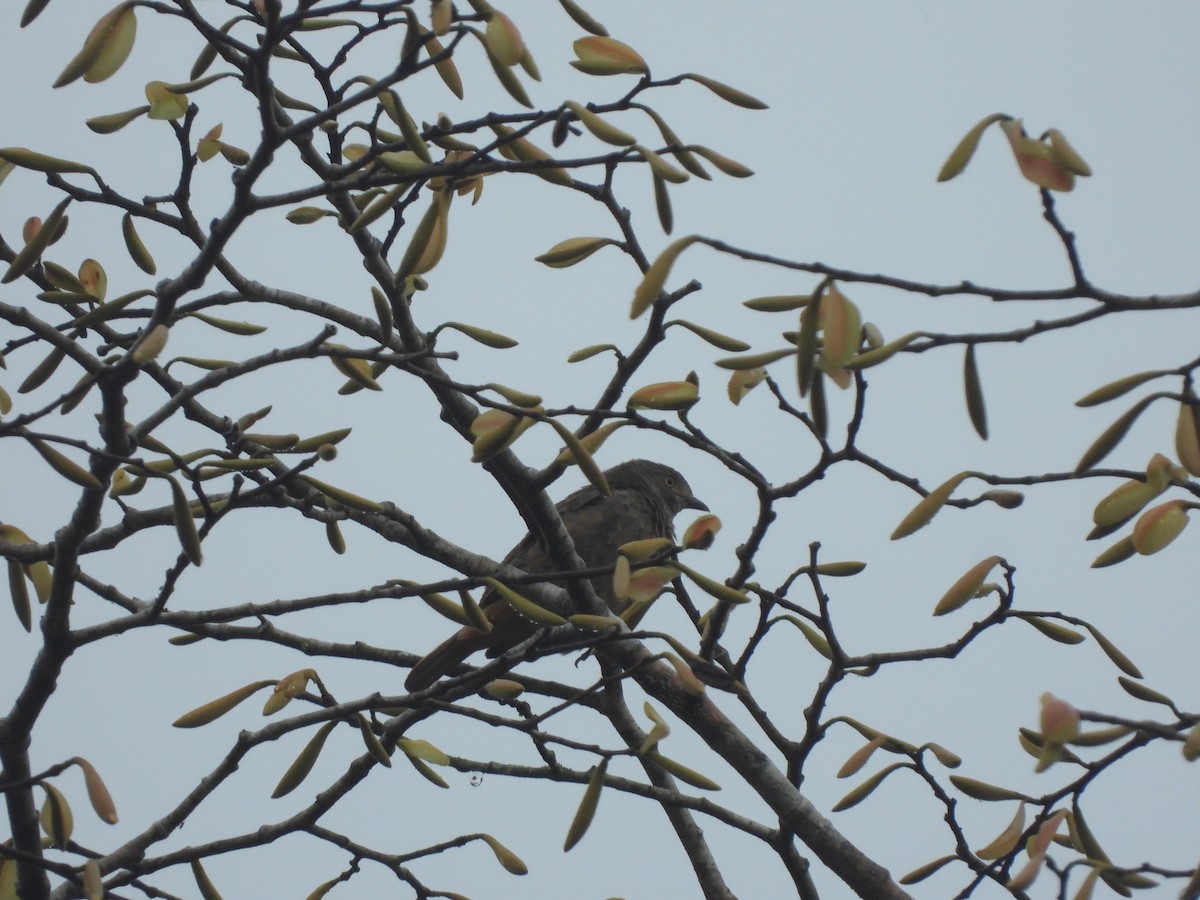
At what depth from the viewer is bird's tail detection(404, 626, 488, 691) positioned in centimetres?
538

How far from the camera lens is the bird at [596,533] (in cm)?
549

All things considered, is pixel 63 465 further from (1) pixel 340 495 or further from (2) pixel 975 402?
(2) pixel 975 402

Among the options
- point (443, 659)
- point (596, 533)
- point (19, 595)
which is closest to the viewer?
point (19, 595)

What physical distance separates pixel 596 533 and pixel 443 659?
1611 millimetres

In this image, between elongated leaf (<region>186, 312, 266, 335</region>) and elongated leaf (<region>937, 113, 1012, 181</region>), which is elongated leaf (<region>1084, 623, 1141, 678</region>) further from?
elongated leaf (<region>186, 312, 266, 335</region>)

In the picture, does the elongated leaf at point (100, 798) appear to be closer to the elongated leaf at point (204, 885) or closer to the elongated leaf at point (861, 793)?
the elongated leaf at point (204, 885)

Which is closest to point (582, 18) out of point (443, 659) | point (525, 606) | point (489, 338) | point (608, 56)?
point (608, 56)

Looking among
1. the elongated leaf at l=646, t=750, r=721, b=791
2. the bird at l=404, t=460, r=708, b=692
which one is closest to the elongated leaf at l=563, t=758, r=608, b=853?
the elongated leaf at l=646, t=750, r=721, b=791

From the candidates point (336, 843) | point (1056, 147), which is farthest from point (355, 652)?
point (1056, 147)

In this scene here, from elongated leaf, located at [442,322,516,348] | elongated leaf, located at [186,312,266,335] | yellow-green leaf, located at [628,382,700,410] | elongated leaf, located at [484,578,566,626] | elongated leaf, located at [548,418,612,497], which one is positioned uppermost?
elongated leaf, located at [186,312,266,335]

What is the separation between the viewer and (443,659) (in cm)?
546

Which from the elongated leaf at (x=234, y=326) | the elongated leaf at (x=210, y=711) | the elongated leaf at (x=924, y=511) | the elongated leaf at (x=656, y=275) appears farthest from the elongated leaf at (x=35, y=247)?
the elongated leaf at (x=924, y=511)

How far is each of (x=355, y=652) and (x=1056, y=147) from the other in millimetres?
2734

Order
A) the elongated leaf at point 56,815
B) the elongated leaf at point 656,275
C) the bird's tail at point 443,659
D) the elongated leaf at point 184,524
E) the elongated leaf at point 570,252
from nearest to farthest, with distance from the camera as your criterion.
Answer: the elongated leaf at point 656,275, the elongated leaf at point 184,524, the elongated leaf at point 56,815, the elongated leaf at point 570,252, the bird's tail at point 443,659
